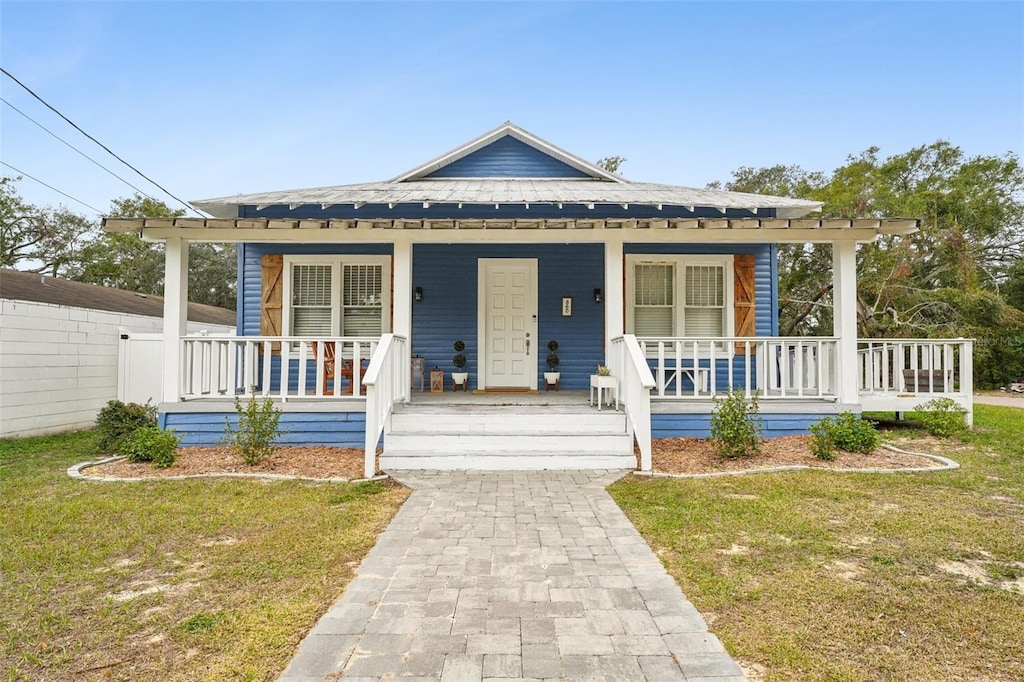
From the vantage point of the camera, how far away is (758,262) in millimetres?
9656

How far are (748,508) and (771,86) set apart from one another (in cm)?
1643

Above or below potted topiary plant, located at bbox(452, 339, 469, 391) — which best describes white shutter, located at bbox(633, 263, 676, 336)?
above

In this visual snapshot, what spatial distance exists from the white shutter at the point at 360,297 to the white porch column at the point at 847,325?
278 inches

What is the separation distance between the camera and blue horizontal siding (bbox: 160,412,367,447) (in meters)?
7.27

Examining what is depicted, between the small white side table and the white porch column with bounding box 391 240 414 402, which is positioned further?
the white porch column with bounding box 391 240 414 402

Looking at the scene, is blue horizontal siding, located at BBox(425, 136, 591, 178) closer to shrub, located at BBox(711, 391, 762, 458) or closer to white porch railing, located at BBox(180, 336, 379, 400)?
white porch railing, located at BBox(180, 336, 379, 400)

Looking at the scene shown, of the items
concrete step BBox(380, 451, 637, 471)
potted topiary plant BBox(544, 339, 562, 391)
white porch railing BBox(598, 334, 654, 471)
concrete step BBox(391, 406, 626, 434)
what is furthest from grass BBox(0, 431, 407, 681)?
potted topiary plant BBox(544, 339, 562, 391)

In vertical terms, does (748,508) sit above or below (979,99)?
below

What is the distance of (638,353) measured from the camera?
21.6 ft

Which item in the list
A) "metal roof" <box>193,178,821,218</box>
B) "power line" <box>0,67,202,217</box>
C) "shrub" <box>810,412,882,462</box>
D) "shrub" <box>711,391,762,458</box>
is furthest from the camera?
"power line" <box>0,67,202,217</box>

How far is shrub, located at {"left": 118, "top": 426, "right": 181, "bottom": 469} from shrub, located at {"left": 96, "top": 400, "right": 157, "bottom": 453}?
93 centimetres

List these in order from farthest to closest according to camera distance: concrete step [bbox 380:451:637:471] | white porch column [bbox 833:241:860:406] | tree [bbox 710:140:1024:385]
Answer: tree [bbox 710:140:1024:385] → white porch column [bbox 833:241:860:406] → concrete step [bbox 380:451:637:471]

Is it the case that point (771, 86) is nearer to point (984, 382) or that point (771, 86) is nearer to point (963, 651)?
point (984, 382)

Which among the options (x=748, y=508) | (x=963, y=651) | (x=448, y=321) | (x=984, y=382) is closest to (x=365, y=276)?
(x=448, y=321)
